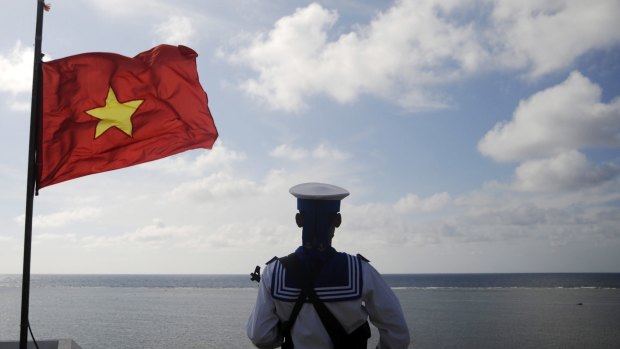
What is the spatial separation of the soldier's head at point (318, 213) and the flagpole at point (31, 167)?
2404mm

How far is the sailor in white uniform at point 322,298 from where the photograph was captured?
3029 millimetres

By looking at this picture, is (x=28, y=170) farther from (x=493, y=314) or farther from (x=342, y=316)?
(x=493, y=314)

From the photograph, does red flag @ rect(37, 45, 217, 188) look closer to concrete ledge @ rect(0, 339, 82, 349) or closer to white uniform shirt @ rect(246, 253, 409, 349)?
white uniform shirt @ rect(246, 253, 409, 349)

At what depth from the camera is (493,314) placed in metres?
58.0

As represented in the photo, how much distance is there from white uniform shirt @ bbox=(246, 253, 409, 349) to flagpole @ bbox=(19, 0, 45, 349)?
7.23ft


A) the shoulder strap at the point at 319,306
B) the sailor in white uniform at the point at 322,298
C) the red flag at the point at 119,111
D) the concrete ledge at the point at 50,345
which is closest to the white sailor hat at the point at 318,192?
the sailor in white uniform at the point at 322,298

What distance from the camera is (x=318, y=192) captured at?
10.4 feet

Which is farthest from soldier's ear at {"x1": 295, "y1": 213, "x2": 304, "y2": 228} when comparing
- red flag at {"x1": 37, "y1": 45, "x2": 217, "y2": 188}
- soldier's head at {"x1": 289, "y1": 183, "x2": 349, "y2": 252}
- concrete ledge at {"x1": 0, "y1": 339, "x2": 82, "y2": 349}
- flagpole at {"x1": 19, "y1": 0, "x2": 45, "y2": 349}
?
concrete ledge at {"x1": 0, "y1": 339, "x2": 82, "y2": 349}

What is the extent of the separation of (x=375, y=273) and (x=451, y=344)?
3651 cm

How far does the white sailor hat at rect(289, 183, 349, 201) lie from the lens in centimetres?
314

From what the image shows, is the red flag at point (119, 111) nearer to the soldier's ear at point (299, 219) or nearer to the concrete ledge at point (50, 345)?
the soldier's ear at point (299, 219)

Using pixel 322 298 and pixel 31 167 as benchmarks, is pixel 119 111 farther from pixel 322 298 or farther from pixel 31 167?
pixel 322 298

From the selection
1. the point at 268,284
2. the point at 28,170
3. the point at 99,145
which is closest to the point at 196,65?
the point at 99,145

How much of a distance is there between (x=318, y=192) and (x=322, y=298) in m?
0.57
